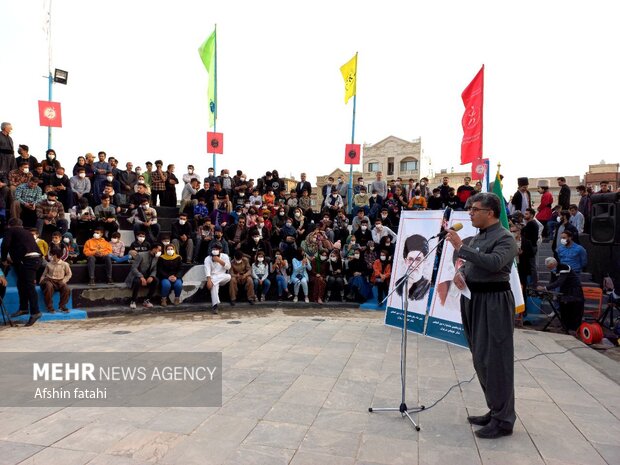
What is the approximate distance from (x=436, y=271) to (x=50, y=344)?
654 cm

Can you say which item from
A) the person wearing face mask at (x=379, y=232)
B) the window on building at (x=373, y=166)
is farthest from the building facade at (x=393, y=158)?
the person wearing face mask at (x=379, y=232)

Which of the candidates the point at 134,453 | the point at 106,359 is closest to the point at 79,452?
the point at 134,453

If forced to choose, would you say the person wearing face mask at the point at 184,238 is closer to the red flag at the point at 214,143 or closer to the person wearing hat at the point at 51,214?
the person wearing hat at the point at 51,214

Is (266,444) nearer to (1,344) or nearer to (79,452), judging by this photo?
(79,452)

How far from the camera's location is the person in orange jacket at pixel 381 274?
10391 mm

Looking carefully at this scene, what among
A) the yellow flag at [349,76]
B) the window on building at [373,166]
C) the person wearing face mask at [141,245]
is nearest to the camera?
the person wearing face mask at [141,245]

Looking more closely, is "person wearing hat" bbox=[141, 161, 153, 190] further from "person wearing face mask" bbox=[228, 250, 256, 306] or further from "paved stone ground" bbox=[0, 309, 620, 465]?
"paved stone ground" bbox=[0, 309, 620, 465]

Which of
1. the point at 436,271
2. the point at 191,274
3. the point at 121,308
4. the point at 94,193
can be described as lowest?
the point at 121,308

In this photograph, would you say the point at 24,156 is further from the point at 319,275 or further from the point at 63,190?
the point at 319,275

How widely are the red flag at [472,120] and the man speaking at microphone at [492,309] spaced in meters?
7.46

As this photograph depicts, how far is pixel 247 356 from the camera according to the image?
5.74 metres

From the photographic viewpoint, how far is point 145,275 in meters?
9.63

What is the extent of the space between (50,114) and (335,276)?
34.0 feet

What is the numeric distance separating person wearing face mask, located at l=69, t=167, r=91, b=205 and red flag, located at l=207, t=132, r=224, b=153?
4.97 meters
